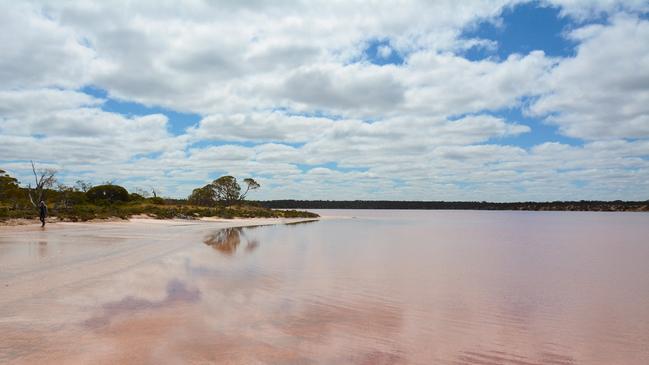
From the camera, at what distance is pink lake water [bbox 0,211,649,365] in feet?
22.3

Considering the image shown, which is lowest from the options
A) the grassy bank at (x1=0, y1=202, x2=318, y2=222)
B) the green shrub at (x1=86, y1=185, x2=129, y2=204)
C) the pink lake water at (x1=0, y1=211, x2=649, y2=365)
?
the pink lake water at (x1=0, y1=211, x2=649, y2=365)

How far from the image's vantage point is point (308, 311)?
374 inches

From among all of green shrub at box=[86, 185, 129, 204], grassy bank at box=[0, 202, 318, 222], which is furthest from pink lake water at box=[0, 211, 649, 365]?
green shrub at box=[86, 185, 129, 204]

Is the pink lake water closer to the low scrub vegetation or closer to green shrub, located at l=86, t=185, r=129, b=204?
the low scrub vegetation

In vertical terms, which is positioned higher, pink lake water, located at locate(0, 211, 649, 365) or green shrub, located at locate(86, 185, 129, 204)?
green shrub, located at locate(86, 185, 129, 204)

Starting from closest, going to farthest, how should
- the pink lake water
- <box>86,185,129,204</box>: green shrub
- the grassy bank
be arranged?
1. the pink lake water
2. the grassy bank
3. <box>86,185,129,204</box>: green shrub

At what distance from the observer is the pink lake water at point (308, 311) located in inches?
268

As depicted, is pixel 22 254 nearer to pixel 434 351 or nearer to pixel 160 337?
pixel 160 337

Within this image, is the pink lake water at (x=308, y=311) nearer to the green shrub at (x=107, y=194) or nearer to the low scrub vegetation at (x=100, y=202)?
the low scrub vegetation at (x=100, y=202)

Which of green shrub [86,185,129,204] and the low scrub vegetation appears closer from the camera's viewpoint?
the low scrub vegetation

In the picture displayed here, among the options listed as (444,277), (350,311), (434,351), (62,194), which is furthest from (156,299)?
(62,194)

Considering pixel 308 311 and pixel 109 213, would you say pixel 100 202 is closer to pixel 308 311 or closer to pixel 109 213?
pixel 109 213

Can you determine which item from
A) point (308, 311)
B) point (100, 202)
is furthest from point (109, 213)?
point (308, 311)

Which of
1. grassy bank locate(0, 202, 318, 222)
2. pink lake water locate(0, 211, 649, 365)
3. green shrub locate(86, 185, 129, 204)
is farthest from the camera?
green shrub locate(86, 185, 129, 204)
